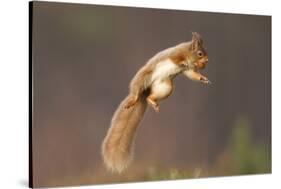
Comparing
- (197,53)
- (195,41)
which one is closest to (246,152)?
(197,53)

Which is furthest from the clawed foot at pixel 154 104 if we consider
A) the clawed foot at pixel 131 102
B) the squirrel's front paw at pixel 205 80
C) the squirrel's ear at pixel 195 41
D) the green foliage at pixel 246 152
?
the green foliage at pixel 246 152

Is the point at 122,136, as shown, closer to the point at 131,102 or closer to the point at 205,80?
the point at 131,102

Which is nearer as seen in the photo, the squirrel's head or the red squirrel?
the red squirrel

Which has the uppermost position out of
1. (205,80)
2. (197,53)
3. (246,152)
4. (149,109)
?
(197,53)

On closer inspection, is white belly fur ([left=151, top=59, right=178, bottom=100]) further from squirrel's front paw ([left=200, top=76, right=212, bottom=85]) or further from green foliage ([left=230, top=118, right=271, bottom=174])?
green foliage ([left=230, top=118, right=271, bottom=174])

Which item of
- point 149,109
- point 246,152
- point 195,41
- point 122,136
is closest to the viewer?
point 122,136

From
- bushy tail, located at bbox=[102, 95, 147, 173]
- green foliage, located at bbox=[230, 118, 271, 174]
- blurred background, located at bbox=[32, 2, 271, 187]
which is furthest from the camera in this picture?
green foliage, located at bbox=[230, 118, 271, 174]

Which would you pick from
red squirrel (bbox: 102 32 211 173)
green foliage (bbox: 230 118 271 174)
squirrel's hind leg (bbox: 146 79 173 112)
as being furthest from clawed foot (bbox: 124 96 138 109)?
green foliage (bbox: 230 118 271 174)
